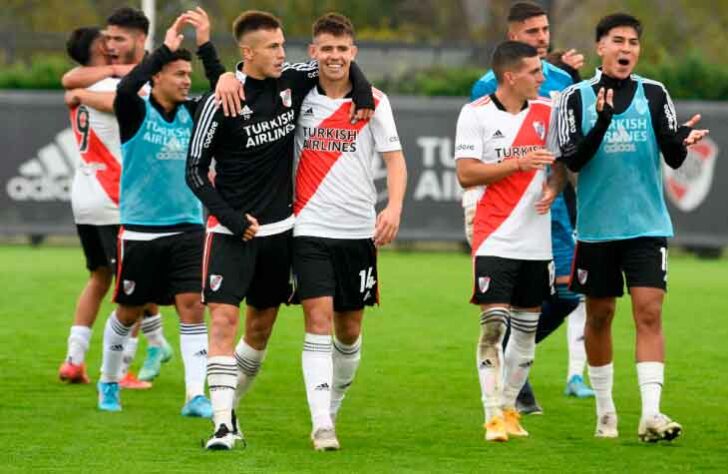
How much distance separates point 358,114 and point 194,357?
2005 millimetres

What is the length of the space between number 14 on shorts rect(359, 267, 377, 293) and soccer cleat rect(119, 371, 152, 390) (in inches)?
111

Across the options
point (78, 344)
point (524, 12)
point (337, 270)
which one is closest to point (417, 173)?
point (78, 344)

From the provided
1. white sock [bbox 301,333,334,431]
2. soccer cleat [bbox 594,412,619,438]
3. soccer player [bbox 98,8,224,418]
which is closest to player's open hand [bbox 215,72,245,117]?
white sock [bbox 301,333,334,431]

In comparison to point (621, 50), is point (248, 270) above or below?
below

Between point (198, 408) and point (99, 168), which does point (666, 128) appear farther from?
point (99, 168)

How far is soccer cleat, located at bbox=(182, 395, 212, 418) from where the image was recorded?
1055cm

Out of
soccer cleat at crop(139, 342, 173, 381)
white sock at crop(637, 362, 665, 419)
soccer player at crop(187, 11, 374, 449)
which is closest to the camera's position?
soccer player at crop(187, 11, 374, 449)

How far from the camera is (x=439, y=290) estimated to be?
61.6 ft

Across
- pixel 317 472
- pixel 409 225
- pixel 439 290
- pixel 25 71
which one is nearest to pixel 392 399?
pixel 317 472

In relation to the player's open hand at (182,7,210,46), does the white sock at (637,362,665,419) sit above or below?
below

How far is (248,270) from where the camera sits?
9.44 meters

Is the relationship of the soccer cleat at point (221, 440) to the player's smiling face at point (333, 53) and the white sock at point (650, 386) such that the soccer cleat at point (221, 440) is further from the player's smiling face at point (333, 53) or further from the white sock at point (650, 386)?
the white sock at point (650, 386)

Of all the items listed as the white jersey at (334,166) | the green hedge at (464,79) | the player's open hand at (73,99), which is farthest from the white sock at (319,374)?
the green hedge at (464,79)

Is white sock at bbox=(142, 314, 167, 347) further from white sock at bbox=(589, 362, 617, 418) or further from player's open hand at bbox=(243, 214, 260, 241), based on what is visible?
white sock at bbox=(589, 362, 617, 418)
